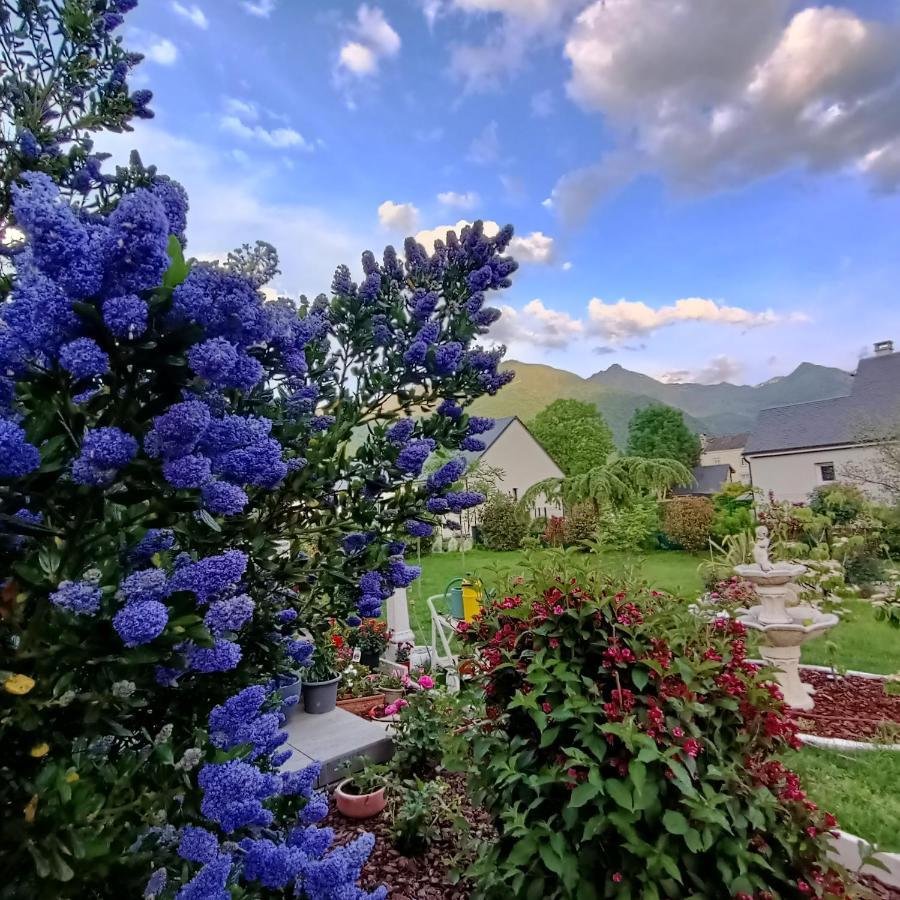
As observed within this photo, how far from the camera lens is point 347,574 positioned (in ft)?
4.44

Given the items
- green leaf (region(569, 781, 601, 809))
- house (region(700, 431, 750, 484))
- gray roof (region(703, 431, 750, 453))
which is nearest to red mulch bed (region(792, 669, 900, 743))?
green leaf (region(569, 781, 601, 809))

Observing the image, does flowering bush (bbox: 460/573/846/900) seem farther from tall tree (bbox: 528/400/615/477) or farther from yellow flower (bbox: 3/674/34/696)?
tall tree (bbox: 528/400/615/477)

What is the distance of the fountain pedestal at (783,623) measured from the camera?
14.5ft

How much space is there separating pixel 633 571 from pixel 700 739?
25.0 inches

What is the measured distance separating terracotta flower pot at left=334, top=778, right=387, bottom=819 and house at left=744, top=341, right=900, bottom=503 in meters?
19.2

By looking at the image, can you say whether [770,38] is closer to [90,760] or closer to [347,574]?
[347,574]

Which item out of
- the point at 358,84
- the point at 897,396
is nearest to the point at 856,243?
the point at 358,84

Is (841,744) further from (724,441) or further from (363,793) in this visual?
(724,441)

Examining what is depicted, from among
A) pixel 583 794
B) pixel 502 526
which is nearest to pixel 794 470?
pixel 502 526

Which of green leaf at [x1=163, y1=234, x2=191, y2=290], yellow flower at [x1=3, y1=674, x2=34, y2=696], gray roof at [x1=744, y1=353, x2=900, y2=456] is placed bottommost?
yellow flower at [x1=3, y1=674, x2=34, y2=696]

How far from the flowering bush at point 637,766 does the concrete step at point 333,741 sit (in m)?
1.68

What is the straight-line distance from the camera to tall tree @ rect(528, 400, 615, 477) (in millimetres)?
33750

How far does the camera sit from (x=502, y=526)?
17109 mm

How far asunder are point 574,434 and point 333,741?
3242 centimetres
